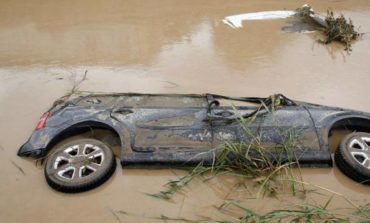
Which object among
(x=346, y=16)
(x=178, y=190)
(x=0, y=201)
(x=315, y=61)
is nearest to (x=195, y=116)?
(x=178, y=190)

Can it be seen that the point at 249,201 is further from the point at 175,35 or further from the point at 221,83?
the point at 175,35

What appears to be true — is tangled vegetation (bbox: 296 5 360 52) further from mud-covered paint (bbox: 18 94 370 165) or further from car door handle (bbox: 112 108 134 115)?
car door handle (bbox: 112 108 134 115)

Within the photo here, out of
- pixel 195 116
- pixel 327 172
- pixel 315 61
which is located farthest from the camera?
pixel 315 61

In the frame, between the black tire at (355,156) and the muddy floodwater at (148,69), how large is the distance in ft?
0.30

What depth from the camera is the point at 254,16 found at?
7.09 metres

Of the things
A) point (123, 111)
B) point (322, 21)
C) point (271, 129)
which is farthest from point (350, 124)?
point (322, 21)

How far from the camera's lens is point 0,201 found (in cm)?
348

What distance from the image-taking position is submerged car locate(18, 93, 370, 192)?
3637mm

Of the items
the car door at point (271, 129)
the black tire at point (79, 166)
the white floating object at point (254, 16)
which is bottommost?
the black tire at point (79, 166)

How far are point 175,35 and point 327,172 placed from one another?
12.1 feet

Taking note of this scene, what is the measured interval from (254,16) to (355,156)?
157 inches

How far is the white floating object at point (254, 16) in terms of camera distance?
272 inches

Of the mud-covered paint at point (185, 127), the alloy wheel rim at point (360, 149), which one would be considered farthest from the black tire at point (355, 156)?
the mud-covered paint at point (185, 127)

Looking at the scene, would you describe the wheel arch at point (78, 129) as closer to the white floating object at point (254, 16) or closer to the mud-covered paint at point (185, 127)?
the mud-covered paint at point (185, 127)
